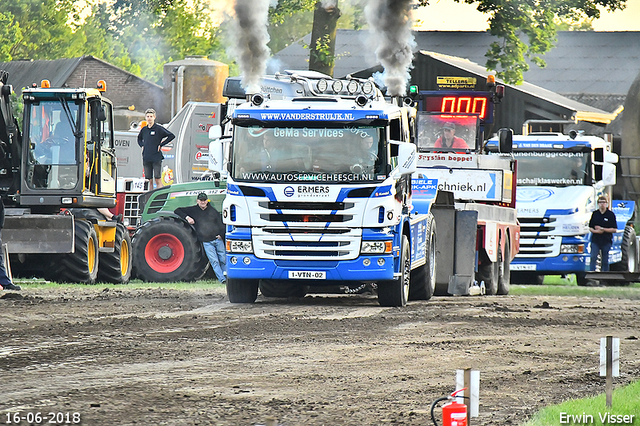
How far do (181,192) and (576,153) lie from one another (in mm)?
8909

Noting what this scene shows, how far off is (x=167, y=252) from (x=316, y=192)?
24.4 feet

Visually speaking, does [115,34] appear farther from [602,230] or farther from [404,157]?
[404,157]

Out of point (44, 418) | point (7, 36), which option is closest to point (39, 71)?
point (7, 36)

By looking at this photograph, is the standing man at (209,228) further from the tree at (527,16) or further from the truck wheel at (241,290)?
the tree at (527,16)

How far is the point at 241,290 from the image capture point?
17656 mm

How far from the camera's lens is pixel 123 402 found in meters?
8.59

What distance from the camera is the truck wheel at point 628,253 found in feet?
95.4

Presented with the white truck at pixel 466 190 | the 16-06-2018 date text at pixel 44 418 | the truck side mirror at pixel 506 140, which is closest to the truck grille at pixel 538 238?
the white truck at pixel 466 190

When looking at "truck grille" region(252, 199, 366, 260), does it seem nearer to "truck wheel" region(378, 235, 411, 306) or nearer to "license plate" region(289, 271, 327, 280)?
"license plate" region(289, 271, 327, 280)

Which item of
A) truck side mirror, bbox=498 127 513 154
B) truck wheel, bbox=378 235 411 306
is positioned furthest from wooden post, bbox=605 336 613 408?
truck side mirror, bbox=498 127 513 154

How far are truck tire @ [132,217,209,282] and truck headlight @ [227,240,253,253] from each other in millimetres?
6146

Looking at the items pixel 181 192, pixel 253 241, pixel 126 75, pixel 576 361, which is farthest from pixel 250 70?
pixel 126 75

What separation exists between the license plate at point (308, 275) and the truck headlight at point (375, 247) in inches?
25.1

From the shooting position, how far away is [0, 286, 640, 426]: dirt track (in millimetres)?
8555
